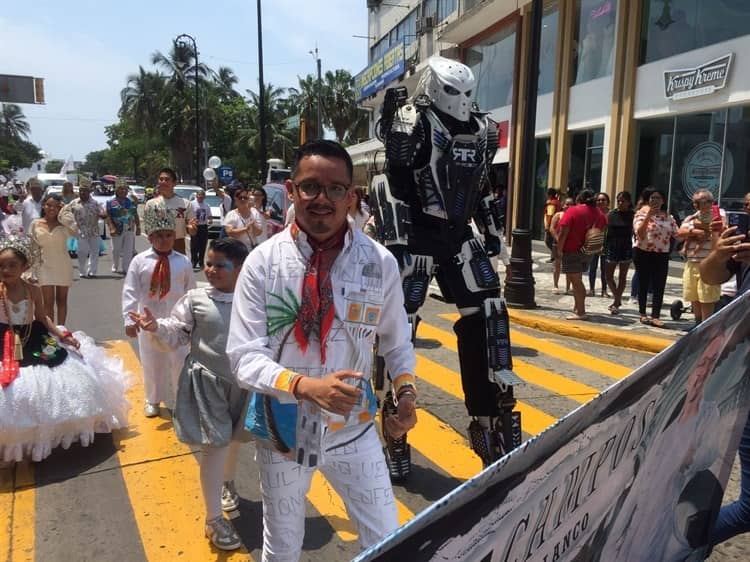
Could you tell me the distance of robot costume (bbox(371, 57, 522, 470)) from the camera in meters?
3.58

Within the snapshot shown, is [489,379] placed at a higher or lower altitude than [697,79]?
lower

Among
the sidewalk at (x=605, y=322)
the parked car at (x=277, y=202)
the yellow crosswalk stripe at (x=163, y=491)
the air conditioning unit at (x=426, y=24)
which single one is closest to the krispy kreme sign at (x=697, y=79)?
the sidewalk at (x=605, y=322)

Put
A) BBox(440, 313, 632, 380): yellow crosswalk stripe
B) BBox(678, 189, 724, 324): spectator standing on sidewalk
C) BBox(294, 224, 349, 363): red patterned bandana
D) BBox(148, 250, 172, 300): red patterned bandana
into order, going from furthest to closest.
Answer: BBox(678, 189, 724, 324): spectator standing on sidewalk → BBox(440, 313, 632, 380): yellow crosswalk stripe → BBox(148, 250, 172, 300): red patterned bandana → BBox(294, 224, 349, 363): red patterned bandana

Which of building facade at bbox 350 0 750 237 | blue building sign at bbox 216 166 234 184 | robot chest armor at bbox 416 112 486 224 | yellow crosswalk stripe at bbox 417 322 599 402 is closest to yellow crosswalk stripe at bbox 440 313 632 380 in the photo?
yellow crosswalk stripe at bbox 417 322 599 402

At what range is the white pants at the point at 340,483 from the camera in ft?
6.73

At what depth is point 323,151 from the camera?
Answer: 2.04m

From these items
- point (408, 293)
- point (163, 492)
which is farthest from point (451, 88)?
point (163, 492)

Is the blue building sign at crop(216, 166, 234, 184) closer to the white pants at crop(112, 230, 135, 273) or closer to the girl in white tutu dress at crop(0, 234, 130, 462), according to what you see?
the white pants at crop(112, 230, 135, 273)

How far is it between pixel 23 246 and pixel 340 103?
169ft

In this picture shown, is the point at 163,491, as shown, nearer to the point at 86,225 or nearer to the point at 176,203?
the point at 176,203

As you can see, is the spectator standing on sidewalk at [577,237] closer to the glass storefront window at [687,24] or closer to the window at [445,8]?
the glass storefront window at [687,24]

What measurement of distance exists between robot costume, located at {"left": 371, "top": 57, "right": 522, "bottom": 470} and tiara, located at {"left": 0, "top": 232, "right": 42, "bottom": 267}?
2.41m

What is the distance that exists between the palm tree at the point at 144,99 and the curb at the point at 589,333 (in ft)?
190

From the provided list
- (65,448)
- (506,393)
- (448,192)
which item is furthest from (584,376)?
(65,448)
